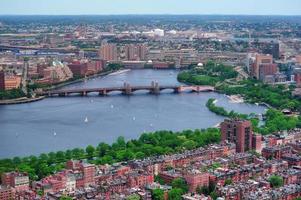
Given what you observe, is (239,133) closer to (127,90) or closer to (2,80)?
(127,90)

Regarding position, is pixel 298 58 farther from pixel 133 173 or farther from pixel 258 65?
pixel 133 173

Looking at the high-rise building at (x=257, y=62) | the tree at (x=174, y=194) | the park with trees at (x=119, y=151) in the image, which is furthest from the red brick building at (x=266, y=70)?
the tree at (x=174, y=194)

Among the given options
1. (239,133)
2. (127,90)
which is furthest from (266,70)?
(239,133)

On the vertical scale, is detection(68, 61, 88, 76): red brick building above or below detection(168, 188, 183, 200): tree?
below

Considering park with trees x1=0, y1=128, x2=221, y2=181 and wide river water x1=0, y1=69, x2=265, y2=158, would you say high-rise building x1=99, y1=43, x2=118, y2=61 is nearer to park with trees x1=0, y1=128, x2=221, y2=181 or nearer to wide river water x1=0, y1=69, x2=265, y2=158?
wide river water x1=0, y1=69, x2=265, y2=158

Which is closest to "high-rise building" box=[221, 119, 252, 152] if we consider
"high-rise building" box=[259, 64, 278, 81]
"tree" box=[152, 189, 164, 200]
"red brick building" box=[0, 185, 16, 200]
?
"tree" box=[152, 189, 164, 200]

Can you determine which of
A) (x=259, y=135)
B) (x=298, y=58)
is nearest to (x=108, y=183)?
(x=259, y=135)

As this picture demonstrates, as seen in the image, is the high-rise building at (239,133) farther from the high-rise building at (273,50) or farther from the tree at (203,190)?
the high-rise building at (273,50)
